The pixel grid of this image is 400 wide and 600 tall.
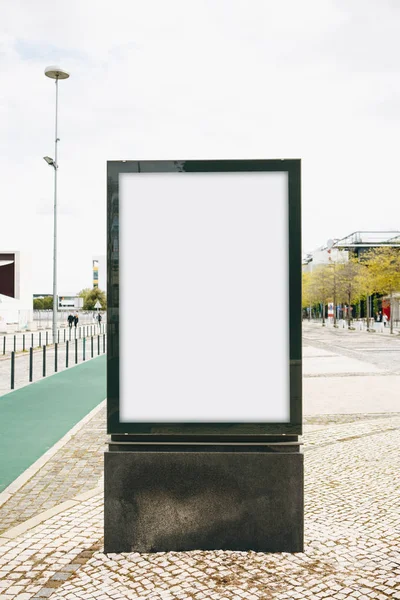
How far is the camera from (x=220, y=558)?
3.85 metres

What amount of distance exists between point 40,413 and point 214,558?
22.6 feet

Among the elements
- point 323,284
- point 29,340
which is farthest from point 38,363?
point 323,284

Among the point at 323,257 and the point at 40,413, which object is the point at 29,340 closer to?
the point at 40,413

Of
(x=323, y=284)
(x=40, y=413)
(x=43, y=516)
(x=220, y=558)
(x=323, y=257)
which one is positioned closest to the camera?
(x=220, y=558)

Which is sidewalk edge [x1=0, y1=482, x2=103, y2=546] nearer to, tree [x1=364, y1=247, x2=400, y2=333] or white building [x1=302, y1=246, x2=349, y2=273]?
tree [x1=364, y1=247, x2=400, y2=333]

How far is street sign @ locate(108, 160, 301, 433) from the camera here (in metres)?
4.03

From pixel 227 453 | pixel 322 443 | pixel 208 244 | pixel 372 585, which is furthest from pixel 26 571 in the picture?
pixel 322 443

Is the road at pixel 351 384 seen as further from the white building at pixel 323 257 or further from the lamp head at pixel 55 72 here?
the white building at pixel 323 257

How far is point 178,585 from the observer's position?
3.48 meters

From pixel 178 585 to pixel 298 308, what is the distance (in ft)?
6.07

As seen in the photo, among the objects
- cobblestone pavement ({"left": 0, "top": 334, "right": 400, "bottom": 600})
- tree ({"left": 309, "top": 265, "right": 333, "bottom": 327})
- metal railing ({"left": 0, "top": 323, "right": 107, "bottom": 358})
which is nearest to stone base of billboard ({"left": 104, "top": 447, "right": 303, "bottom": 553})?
cobblestone pavement ({"left": 0, "top": 334, "right": 400, "bottom": 600})

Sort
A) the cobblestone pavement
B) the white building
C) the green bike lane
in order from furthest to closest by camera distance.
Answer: the white building
the green bike lane
the cobblestone pavement

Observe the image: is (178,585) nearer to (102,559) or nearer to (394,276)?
(102,559)

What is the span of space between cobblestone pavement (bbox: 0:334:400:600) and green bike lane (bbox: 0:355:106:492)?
3.45 ft
